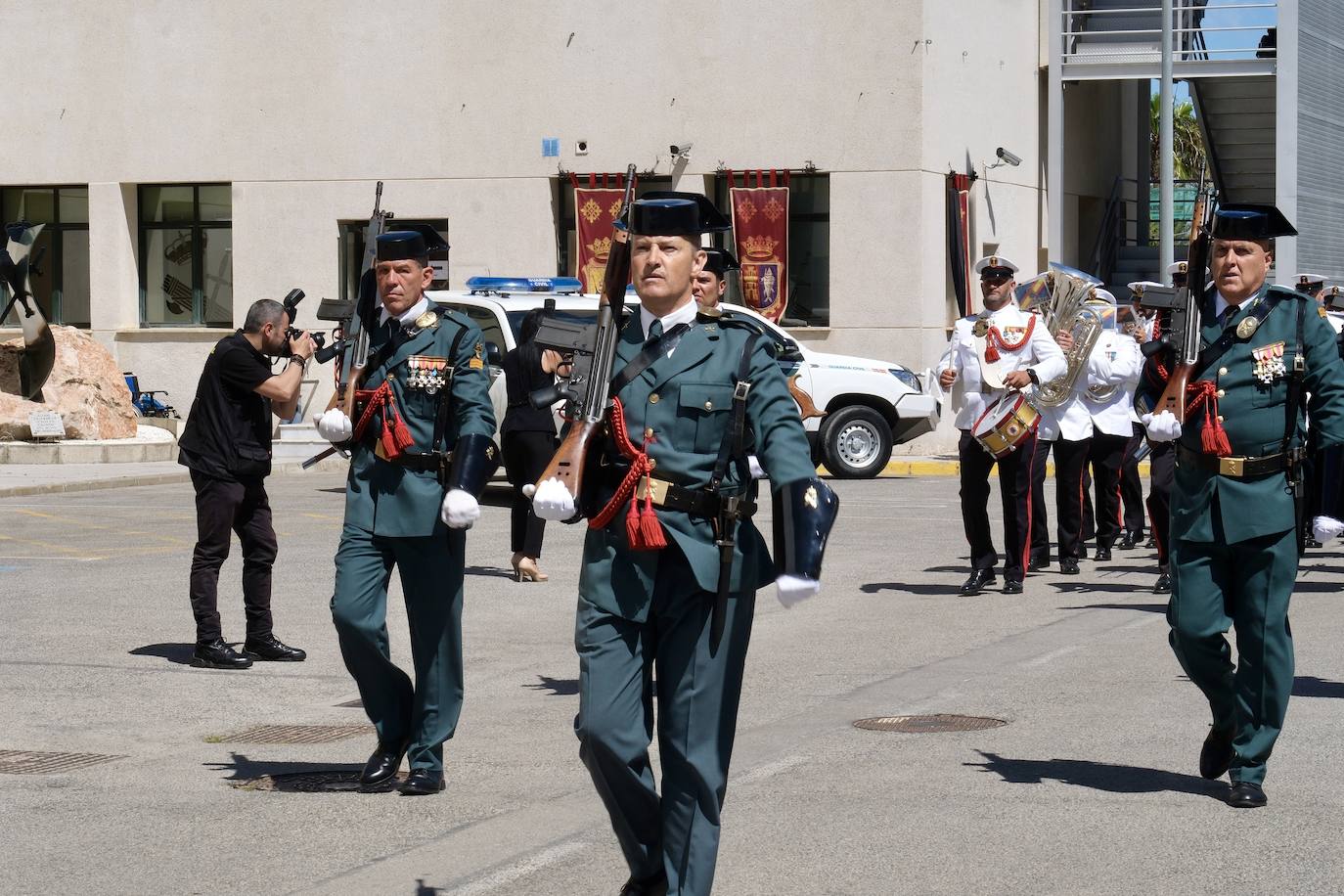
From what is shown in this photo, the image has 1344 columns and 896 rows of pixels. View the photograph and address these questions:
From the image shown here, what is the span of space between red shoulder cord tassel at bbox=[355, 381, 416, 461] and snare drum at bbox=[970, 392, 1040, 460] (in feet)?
20.7

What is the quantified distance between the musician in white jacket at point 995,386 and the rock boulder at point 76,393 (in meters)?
15.2

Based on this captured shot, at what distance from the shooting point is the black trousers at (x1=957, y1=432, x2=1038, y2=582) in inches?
518

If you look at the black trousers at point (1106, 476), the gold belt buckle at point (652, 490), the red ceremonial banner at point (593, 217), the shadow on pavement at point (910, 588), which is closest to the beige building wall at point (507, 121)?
the red ceremonial banner at point (593, 217)

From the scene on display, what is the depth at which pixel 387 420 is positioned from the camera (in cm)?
744

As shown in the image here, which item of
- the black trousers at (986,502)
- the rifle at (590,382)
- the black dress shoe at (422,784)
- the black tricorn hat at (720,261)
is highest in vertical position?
the black tricorn hat at (720,261)

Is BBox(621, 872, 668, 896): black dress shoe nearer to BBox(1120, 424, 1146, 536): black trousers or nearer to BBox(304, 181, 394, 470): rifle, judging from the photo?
BBox(304, 181, 394, 470): rifle

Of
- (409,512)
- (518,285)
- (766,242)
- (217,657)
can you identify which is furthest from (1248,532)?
(766,242)

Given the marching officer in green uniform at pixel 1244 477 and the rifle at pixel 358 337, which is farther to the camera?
the rifle at pixel 358 337

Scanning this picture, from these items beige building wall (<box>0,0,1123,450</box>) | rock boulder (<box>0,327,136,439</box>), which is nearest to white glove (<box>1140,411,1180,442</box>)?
rock boulder (<box>0,327,136,439</box>)

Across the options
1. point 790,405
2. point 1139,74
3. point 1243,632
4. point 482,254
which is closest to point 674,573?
point 790,405

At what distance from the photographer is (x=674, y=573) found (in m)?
5.37

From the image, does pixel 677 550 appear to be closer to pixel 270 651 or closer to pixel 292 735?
pixel 292 735

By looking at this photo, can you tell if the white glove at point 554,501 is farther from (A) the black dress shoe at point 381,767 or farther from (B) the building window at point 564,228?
(B) the building window at point 564,228

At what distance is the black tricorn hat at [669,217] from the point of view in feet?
17.9
